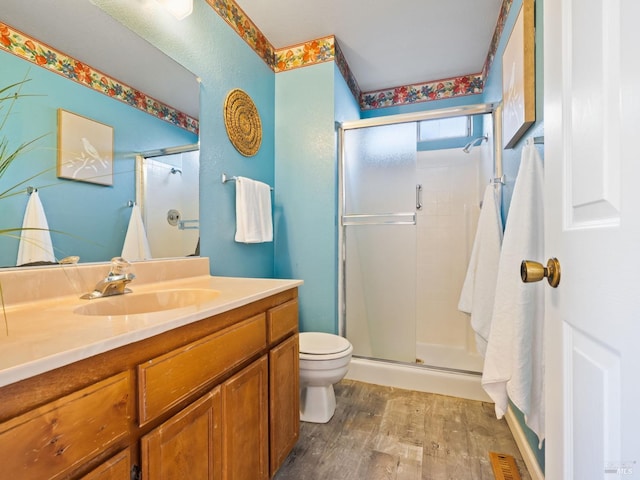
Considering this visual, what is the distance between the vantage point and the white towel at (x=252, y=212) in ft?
5.88

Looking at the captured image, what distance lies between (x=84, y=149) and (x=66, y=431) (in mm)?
930

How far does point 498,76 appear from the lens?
1.95 metres

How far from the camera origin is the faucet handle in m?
1.07

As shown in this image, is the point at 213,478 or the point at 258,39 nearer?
the point at 213,478

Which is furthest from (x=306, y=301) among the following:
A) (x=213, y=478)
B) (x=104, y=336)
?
(x=104, y=336)

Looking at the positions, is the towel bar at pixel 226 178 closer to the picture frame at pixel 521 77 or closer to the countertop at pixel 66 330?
the countertop at pixel 66 330

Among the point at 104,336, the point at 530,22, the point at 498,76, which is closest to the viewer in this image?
the point at 104,336

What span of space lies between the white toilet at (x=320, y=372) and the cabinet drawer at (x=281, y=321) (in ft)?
1.04

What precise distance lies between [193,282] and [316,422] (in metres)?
1.06

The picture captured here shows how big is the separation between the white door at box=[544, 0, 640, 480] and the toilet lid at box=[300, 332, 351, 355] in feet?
3.53

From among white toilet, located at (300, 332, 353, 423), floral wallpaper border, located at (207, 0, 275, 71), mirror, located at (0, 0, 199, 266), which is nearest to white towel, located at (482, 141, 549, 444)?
white toilet, located at (300, 332, 353, 423)

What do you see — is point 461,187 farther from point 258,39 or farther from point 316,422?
point 316,422

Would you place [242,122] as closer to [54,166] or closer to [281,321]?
[54,166]

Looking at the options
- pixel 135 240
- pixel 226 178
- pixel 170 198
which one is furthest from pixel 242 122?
pixel 135 240
